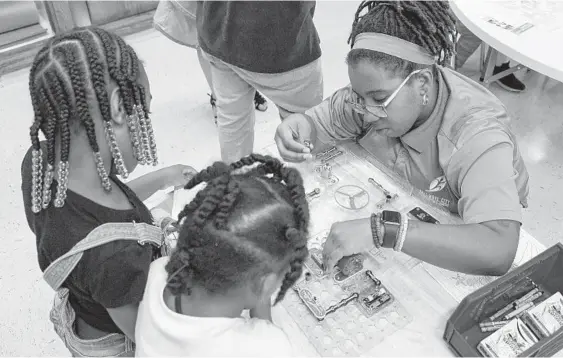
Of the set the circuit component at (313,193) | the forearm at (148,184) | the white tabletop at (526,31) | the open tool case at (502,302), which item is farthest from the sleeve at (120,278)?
the white tabletop at (526,31)

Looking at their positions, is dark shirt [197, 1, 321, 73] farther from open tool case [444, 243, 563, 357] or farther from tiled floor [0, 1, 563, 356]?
open tool case [444, 243, 563, 357]

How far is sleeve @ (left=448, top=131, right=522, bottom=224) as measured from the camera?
123 cm

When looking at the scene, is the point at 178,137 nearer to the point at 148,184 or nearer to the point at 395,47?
the point at 148,184

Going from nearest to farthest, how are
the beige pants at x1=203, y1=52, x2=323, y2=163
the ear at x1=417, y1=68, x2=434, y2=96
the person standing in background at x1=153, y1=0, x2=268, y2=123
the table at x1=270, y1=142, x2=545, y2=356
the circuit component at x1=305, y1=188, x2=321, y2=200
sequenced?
the table at x1=270, y1=142, x2=545, y2=356 < the ear at x1=417, y1=68, x2=434, y2=96 < the circuit component at x1=305, y1=188, x2=321, y2=200 < the beige pants at x1=203, y1=52, x2=323, y2=163 < the person standing in background at x1=153, y1=0, x2=268, y2=123

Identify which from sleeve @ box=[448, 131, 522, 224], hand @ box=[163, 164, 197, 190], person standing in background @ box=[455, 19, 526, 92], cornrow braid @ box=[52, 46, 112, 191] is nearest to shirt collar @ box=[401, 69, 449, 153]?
sleeve @ box=[448, 131, 522, 224]

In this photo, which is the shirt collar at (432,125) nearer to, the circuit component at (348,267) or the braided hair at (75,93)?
the circuit component at (348,267)

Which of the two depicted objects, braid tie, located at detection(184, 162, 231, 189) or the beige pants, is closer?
braid tie, located at detection(184, 162, 231, 189)

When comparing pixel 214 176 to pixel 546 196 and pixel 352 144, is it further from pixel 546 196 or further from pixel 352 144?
pixel 546 196

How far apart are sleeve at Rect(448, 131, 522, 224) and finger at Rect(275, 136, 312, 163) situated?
1.43 ft

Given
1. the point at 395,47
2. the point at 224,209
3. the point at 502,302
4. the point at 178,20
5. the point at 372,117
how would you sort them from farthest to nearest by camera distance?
the point at 178,20, the point at 372,117, the point at 395,47, the point at 502,302, the point at 224,209

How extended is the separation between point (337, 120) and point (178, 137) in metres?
1.42

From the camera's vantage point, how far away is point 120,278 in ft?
3.31

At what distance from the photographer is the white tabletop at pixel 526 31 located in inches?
77.9

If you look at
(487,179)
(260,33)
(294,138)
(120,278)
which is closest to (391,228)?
(487,179)
